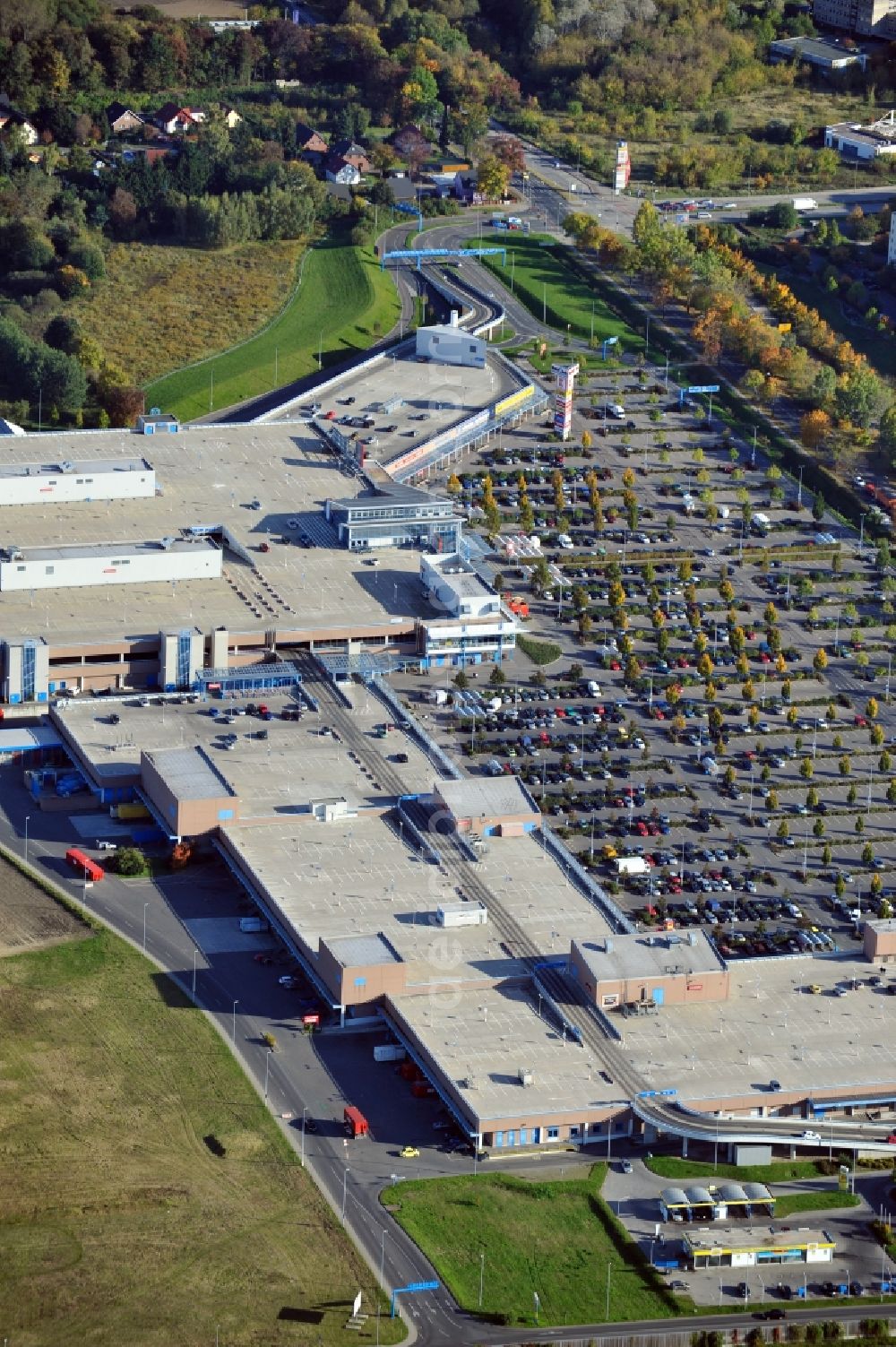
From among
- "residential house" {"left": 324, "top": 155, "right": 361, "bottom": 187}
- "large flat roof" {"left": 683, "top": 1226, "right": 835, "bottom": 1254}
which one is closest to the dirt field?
"large flat roof" {"left": 683, "top": 1226, "right": 835, "bottom": 1254}

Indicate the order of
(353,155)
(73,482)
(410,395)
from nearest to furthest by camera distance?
1. (73,482)
2. (410,395)
3. (353,155)

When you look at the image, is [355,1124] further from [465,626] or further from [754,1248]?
[465,626]


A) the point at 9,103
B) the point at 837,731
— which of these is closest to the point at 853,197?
the point at 9,103

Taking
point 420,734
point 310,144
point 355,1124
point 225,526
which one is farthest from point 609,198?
point 355,1124

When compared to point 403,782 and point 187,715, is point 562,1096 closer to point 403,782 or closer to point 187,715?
point 403,782

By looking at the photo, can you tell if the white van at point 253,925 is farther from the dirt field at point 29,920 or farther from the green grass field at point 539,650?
the green grass field at point 539,650

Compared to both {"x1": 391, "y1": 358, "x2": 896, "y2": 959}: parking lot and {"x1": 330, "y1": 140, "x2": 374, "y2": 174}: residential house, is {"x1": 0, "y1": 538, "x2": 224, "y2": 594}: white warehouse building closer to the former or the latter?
{"x1": 391, "y1": 358, "x2": 896, "y2": 959}: parking lot
